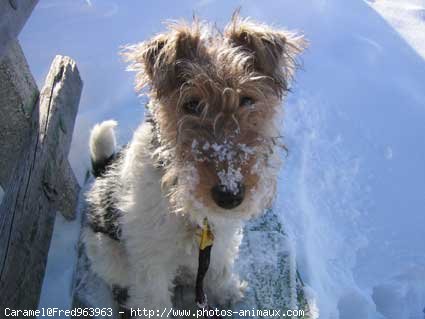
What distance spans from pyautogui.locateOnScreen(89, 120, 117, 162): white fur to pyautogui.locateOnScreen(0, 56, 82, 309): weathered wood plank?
0.93 ft

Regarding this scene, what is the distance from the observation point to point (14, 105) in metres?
2.90

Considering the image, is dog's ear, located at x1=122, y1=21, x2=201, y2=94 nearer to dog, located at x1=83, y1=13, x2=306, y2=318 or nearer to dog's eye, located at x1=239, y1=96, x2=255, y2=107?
dog, located at x1=83, y1=13, x2=306, y2=318

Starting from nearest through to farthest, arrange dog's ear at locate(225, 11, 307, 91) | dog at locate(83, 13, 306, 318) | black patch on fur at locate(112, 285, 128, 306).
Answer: dog at locate(83, 13, 306, 318) < dog's ear at locate(225, 11, 307, 91) < black patch on fur at locate(112, 285, 128, 306)

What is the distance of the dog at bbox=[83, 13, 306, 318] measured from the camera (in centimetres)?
189

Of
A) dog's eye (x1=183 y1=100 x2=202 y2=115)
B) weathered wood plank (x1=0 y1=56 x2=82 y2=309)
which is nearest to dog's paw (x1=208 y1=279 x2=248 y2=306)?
weathered wood plank (x1=0 y1=56 x2=82 y2=309)

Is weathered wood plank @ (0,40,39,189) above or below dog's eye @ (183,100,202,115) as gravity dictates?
above

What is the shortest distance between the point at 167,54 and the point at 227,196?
797 millimetres

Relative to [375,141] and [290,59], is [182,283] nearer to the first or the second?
[290,59]

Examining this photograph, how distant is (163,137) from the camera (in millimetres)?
2119

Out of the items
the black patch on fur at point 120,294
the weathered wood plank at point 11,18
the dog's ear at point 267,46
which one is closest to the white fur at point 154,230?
the black patch on fur at point 120,294

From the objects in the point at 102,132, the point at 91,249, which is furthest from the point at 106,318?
the point at 102,132

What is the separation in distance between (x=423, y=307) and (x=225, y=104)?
335 cm

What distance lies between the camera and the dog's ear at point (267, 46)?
87.4 inches

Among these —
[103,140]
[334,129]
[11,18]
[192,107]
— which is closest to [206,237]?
[192,107]
